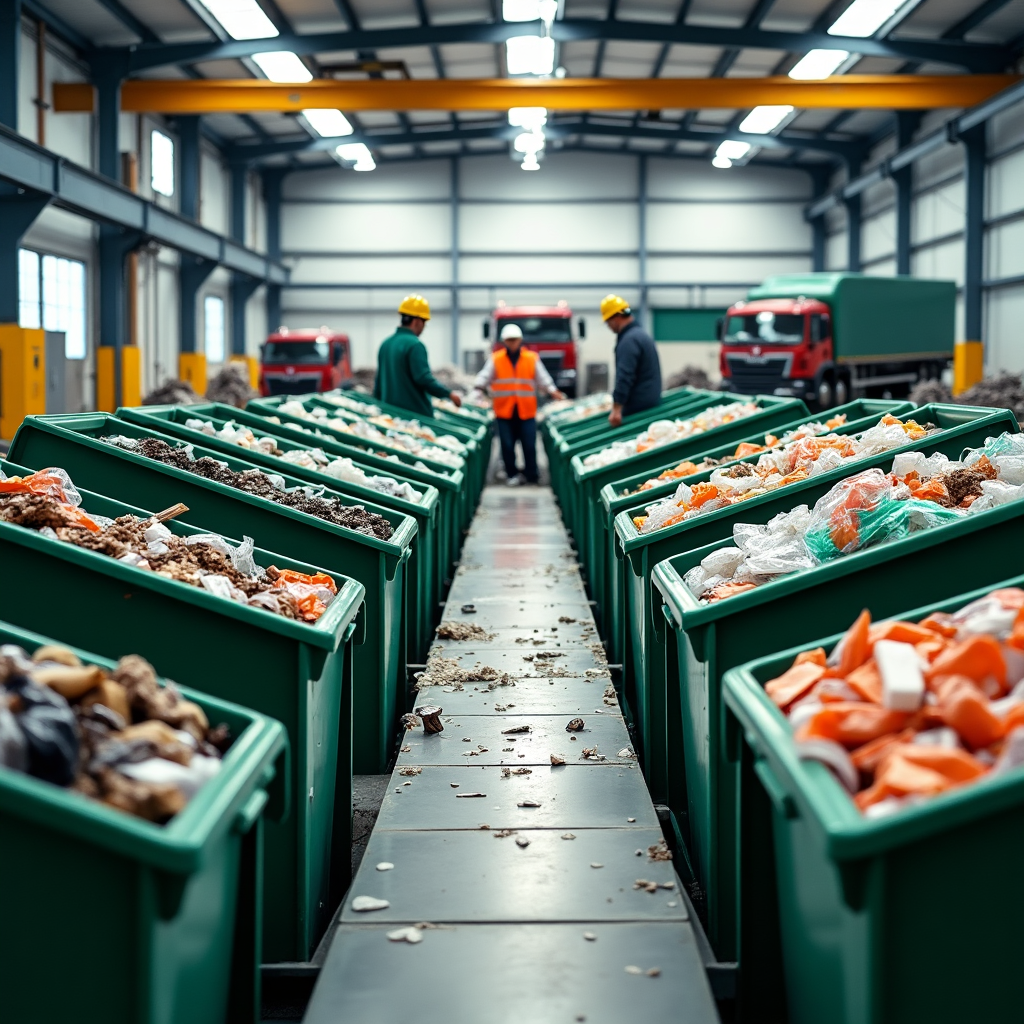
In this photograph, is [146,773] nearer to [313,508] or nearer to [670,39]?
[313,508]

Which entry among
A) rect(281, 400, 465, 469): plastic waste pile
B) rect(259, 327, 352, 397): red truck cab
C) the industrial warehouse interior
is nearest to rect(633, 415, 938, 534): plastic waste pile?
the industrial warehouse interior

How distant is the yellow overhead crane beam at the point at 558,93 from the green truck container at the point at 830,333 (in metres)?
2.93

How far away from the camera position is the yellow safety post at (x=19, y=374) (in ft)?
47.0

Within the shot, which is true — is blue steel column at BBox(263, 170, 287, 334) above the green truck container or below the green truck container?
above

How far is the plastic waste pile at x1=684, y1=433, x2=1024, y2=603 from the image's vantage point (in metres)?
3.18

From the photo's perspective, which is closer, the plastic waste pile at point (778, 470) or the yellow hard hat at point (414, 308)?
the plastic waste pile at point (778, 470)

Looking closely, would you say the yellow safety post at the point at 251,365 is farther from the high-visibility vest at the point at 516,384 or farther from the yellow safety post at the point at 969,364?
the high-visibility vest at the point at 516,384

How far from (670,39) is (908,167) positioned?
668 cm

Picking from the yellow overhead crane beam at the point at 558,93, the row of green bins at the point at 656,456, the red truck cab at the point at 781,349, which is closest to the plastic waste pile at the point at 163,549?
the row of green bins at the point at 656,456

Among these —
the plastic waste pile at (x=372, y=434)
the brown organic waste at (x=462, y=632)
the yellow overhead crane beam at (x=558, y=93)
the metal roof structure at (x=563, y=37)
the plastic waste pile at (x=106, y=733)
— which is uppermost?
the metal roof structure at (x=563, y=37)

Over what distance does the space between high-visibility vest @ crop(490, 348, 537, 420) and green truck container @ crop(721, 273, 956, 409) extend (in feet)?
26.8

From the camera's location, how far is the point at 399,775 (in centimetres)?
347

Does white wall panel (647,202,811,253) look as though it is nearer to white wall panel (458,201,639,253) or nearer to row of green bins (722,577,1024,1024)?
white wall panel (458,201,639,253)

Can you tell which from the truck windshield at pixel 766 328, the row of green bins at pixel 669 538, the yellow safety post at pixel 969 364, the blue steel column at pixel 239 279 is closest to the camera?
the row of green bins at pixel 669 538
